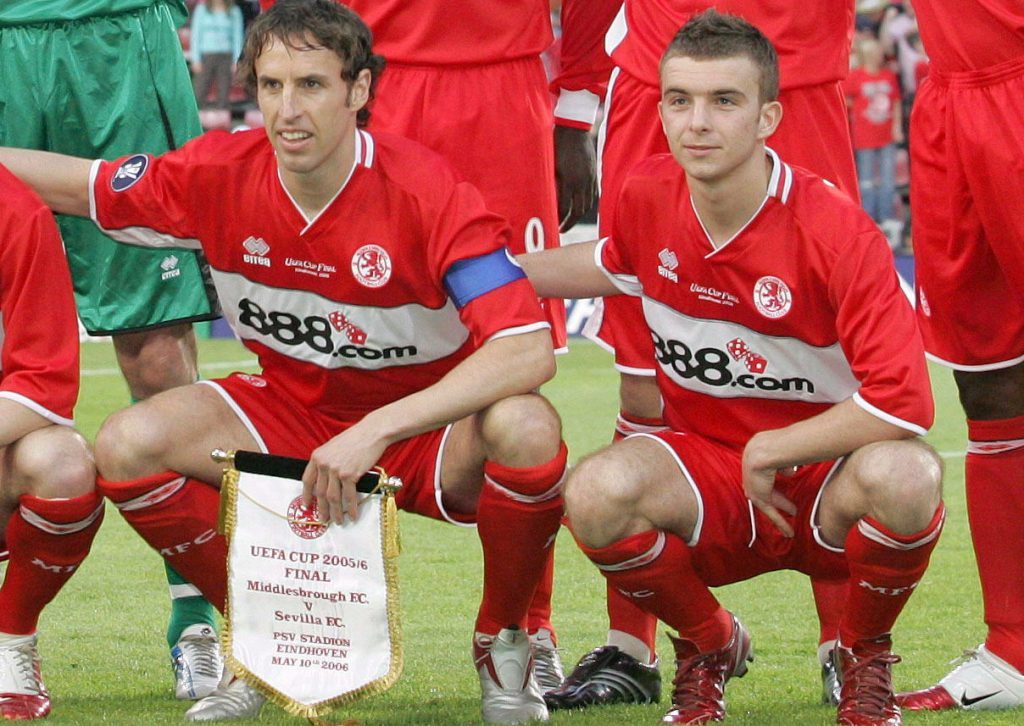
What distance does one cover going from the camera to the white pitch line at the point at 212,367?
1076 cm

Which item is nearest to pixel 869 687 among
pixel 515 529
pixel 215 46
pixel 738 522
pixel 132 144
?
pixel 738 522

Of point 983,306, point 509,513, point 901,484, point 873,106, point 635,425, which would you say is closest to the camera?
point 901,484

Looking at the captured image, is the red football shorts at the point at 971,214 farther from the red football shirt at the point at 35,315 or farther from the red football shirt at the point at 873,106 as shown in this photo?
the red football shirt at the point at 873,106

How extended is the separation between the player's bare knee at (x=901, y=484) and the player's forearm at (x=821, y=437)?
0.03 m

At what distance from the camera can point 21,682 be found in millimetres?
3652

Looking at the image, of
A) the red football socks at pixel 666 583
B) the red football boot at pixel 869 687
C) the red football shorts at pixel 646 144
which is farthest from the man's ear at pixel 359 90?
the red football boot at pixel 869 687

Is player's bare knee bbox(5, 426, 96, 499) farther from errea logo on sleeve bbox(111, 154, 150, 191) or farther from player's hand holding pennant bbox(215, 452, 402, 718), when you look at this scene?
errea logo on sleeve bbox(111, 154, 150, 191)

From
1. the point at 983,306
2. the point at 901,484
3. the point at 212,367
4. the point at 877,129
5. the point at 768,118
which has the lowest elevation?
the point at 212,367

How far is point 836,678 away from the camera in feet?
12.6

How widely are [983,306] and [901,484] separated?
32.2 inches

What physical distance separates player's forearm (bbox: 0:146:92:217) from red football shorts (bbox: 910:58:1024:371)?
1866mm

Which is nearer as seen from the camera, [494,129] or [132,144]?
[494,129]

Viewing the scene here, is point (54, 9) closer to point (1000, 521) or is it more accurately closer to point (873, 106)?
point (1000, 521)

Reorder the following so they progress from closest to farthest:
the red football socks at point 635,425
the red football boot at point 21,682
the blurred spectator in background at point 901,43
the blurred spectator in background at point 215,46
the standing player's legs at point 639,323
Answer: the red football boot at point 21,682
the standing player's legs at point 639,323
the red football socks at point 635,425
the blurred spectator in background at point 215,46
the blurred spectator in background at point 901,43
